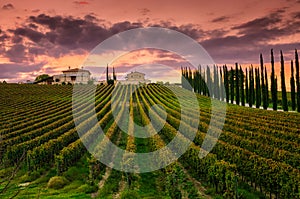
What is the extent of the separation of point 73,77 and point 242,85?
6619 cm

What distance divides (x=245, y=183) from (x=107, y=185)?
597 cm

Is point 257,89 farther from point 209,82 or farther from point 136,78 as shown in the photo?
point 136,78

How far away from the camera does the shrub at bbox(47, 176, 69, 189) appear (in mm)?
15163

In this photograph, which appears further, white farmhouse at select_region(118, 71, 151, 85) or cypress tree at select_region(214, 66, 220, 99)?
white farmhouse at select_region(118, 71, 151, 85)

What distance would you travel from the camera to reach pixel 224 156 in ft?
56.7

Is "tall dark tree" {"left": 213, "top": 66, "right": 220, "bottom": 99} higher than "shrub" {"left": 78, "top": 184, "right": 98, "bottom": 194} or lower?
higher

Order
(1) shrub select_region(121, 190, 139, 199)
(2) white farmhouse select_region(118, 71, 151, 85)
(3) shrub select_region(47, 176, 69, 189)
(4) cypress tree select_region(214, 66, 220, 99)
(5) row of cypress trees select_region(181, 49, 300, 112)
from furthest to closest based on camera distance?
(2) white farmhouse select_region(118, 71, 151, 85), (4) cypress tree select_region(214, 66, 220, 99), (5) row of cypress trees select_region(181, 49, 300, 112), (3) shrub select_region(47, 176, 69, 189), (1) shrub select_region(121, 190, 139, 199)

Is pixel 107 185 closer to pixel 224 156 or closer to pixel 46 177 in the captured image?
pixel 46 177

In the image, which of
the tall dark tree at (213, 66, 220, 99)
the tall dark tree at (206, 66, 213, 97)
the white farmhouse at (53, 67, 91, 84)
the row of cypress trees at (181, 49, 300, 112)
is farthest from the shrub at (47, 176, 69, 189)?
the white farmhouse at (53, 67, 91, 84)

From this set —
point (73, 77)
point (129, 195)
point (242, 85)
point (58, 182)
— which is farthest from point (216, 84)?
point (129, 195)

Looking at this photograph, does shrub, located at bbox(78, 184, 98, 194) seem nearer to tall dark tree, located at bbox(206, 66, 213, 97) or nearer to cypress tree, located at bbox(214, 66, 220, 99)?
cypress tree, located at bbox(214, 66, 220, 99)

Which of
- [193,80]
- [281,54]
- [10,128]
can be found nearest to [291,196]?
[10,128]

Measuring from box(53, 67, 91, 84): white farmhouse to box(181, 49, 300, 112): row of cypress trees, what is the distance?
1313 inches

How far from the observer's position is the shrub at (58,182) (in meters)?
15.2
